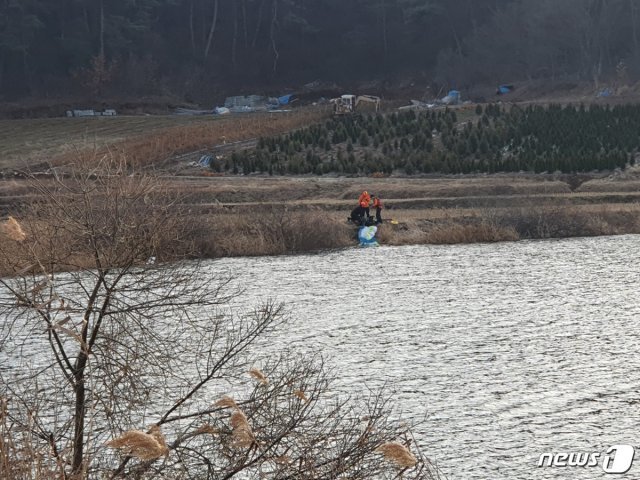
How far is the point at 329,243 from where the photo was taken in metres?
32.5

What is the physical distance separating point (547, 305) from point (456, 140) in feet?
80.5

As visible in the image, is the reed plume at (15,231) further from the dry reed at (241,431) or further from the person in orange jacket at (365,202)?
the person in orange jacket at (365,202)

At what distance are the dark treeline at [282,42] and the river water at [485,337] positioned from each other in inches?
1991

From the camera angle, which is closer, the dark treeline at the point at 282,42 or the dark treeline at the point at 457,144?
the dark treeline at the point at 457,144

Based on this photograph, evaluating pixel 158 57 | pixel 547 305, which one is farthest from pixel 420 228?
pixel 158 57

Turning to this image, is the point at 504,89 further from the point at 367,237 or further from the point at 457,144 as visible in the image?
the point at 367,237

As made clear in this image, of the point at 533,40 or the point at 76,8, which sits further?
the point at 76,8

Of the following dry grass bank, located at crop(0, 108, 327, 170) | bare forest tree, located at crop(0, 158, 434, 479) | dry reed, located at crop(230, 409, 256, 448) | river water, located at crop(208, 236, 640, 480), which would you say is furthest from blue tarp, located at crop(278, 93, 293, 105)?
dry reed, located at crop(230, 409, 256, 448)

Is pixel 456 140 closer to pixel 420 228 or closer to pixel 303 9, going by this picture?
pixel 420 228

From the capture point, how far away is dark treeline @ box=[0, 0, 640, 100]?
7906 cm

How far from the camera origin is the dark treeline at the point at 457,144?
4250cm

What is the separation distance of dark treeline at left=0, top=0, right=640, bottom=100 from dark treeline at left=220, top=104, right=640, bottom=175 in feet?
95.6

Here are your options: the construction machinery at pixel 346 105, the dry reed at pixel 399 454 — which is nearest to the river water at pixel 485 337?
the dry reed at pixel 399 454

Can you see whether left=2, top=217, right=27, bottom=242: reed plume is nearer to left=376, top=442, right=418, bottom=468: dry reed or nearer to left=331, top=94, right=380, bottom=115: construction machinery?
left=376, top=442, right=418, bottom=468: dry reed
